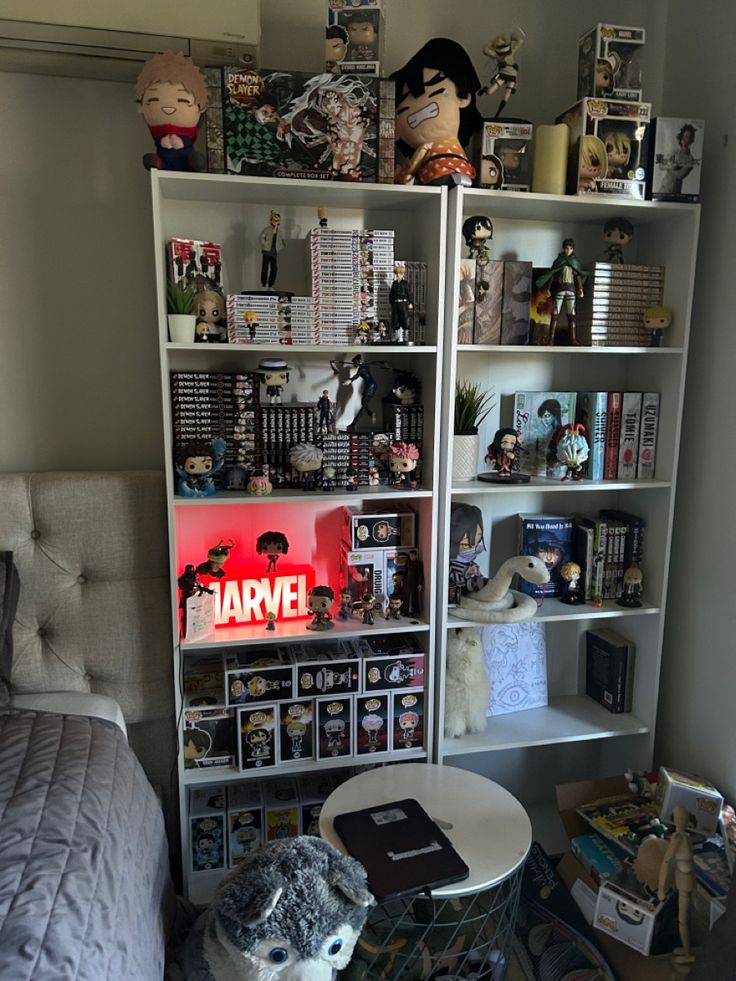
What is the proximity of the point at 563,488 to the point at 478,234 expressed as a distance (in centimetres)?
67

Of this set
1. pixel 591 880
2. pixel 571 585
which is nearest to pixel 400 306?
pixel 571 585

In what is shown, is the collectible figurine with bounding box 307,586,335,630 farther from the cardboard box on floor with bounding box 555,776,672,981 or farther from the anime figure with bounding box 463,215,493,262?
the anime figure with bounding box 463,215,493,262

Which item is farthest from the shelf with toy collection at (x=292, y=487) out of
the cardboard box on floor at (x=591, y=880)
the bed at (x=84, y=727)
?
the cardboard box on floor at (x=591, y=880)

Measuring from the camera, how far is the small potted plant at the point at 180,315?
159 cm

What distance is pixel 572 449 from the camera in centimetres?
187

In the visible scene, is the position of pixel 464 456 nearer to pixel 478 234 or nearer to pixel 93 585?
pixel 478 234

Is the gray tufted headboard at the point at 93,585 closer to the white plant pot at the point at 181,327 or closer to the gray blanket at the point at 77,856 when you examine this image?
the gray blanket at the point at 77,856

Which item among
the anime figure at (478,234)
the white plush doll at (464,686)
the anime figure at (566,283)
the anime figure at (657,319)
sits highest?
the anime figure at (478,234)

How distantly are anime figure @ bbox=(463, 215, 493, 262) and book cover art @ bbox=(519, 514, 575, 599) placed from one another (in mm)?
737

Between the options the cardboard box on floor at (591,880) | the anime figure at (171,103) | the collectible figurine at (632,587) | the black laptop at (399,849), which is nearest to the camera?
the black laptop at (399,849)

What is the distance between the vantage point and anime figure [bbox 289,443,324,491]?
1.73m

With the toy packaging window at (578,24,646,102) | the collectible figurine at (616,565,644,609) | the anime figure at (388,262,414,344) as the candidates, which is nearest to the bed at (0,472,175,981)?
the anime figure at (388,262,414,344)

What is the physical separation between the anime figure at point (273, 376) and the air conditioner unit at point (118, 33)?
69 centimetres

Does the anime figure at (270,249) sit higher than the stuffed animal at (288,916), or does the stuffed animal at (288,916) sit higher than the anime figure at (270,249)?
the anime figure at (270,249)
